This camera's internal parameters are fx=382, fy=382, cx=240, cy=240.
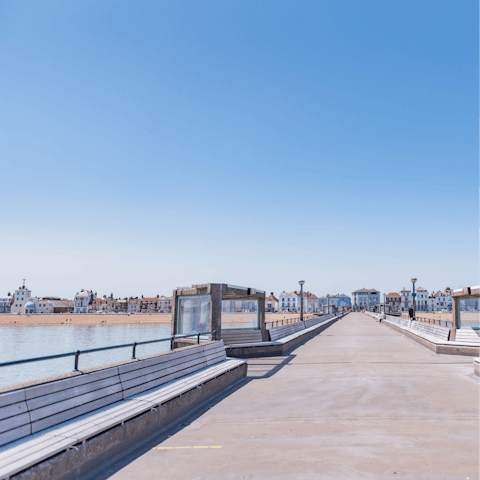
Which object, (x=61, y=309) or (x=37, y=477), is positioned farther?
(x=61, y=309)

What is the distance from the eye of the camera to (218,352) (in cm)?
1170

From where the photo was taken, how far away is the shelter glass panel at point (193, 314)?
15.5 m

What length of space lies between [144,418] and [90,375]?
110 cm

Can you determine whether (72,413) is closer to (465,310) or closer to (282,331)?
(282,331)

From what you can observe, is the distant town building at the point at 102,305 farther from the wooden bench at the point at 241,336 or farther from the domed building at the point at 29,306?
the wooden bench at the point at 241,336

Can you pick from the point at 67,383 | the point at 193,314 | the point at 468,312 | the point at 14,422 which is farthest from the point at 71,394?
the point at 468,312

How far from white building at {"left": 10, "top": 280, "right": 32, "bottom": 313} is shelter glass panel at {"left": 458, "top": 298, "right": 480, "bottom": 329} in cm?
18926

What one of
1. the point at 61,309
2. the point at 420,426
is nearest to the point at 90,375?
the point at 420,426

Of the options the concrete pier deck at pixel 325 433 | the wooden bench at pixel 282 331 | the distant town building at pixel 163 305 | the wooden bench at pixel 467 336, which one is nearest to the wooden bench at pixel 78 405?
the concrete pier deck at pixel 325 433

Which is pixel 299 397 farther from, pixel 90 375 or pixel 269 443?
pixel 90 375

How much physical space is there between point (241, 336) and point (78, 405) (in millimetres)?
11088

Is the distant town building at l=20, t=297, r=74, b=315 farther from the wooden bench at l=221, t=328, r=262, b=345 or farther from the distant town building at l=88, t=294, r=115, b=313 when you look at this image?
the wooden bench at l=221, t=328, r=262, b=345

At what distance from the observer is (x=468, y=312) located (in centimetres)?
1855

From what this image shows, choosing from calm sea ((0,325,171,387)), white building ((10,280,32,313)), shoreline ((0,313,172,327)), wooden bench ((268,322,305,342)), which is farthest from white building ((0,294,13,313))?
wooden bench ((268,322,305,342))
